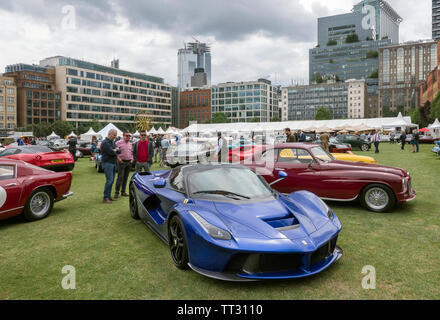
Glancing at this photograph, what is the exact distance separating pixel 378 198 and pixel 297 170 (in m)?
1.78

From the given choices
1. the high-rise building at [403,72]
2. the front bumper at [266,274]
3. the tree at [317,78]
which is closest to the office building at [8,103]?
the front bumper at [266,274]

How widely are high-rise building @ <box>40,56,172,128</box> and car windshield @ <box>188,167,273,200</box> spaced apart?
113 metres

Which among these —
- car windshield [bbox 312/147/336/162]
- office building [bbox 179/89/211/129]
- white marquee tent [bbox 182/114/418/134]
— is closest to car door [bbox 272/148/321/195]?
car windshield [bbox 312/147/336/162]

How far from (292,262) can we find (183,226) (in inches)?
51.0

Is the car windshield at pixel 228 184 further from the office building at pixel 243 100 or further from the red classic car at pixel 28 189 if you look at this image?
the office building at pixel 243 100

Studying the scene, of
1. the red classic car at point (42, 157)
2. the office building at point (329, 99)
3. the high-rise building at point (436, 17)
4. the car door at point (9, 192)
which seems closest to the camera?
the car door at point (9, 192)

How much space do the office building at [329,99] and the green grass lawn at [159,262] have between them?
16324 centimetres

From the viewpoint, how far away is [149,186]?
559 centimetres

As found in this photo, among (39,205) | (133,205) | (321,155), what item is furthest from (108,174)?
(321,155)

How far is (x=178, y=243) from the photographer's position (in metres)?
4.00

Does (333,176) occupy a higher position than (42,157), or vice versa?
(42,157)

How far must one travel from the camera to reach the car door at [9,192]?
5.76 metres

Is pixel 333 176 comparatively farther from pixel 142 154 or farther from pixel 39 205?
pixel 39 205

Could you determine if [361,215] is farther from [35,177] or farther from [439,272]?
[35,177]
